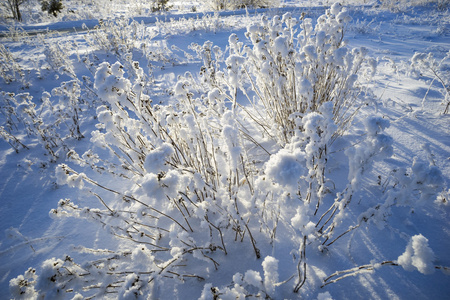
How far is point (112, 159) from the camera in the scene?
2676 millimetres

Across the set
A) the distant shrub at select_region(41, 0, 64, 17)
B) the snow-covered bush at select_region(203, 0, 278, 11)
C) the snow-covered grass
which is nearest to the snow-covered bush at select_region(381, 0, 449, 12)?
the snow-covered bush at select_region(203, 0, 278, 11)

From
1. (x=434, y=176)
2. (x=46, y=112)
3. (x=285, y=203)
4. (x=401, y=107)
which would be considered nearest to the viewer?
(x=434, y=176)

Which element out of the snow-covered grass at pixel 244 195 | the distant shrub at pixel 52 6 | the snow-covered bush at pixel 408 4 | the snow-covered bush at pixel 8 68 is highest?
the distant shrub at pixel 52 6

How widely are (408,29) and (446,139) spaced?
7.51 m

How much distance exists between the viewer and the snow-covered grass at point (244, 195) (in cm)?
98

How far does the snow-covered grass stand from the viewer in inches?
38.5

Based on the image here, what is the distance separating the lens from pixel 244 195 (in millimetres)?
1831

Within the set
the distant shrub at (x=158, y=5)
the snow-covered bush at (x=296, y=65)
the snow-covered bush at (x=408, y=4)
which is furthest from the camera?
the distant shrub at (x=158, y=5)

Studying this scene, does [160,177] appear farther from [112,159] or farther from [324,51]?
[112,159]

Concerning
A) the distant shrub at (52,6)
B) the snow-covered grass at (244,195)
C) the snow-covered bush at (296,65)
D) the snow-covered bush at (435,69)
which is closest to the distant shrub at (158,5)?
the distant shrub at (52,6)

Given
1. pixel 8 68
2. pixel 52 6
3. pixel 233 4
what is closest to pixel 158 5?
pixel 233 4

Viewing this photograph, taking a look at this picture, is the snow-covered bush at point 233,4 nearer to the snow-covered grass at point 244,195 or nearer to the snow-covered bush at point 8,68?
the snow-covered bush at point 8,68

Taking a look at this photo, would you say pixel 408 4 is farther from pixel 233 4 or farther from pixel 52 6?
pixel 52 6

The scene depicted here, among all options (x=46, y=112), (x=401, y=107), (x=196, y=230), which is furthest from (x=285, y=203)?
(x=46, y=112)
